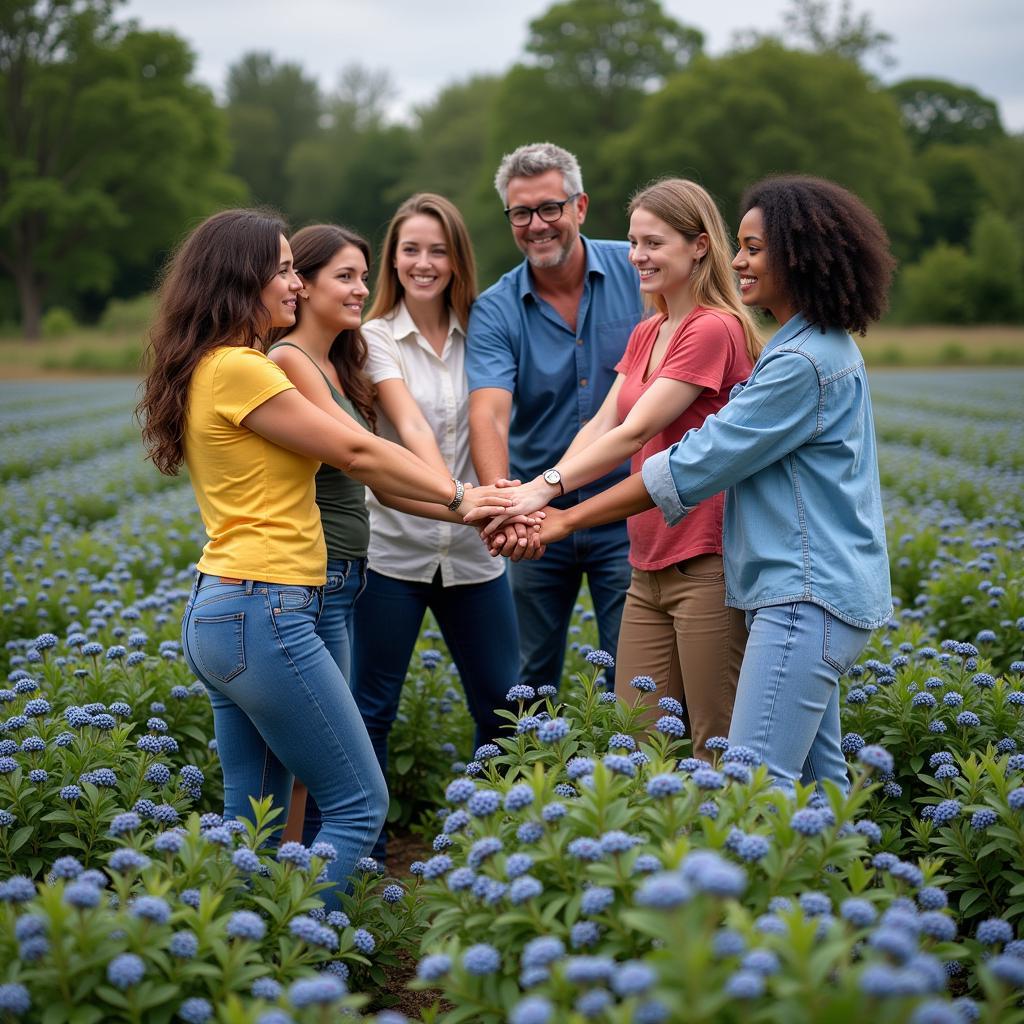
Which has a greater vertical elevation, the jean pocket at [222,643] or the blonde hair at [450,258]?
the blonde hair at [450,258]

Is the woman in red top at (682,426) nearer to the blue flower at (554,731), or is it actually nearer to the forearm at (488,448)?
the forearm at (488,448)

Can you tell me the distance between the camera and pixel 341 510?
4.05m

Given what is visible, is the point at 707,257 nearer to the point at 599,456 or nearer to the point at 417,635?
the point at 599,456

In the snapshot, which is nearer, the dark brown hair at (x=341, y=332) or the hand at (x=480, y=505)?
the dark brown hair at (x=341, y=332)

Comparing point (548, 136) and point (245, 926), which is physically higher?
point (548, 136)

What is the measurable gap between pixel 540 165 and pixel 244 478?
2.12m

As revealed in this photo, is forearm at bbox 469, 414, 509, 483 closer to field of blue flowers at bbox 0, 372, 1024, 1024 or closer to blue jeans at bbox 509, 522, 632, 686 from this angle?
blue jeans at bbox 509, 522, 632, 686

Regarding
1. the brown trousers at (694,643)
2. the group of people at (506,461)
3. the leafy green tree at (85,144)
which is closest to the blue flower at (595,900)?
the group of people at (506,461)

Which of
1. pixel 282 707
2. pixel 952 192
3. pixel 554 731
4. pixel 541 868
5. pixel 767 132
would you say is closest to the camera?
pixel 541 868

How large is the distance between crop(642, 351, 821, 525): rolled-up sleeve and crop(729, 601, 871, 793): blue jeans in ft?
1.38

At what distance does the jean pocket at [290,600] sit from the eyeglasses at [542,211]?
2.14 metres

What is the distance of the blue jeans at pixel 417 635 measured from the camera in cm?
447

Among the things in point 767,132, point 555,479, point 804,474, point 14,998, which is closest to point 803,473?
point 804,474

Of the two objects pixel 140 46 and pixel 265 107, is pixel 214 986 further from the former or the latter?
pixel 265 107
